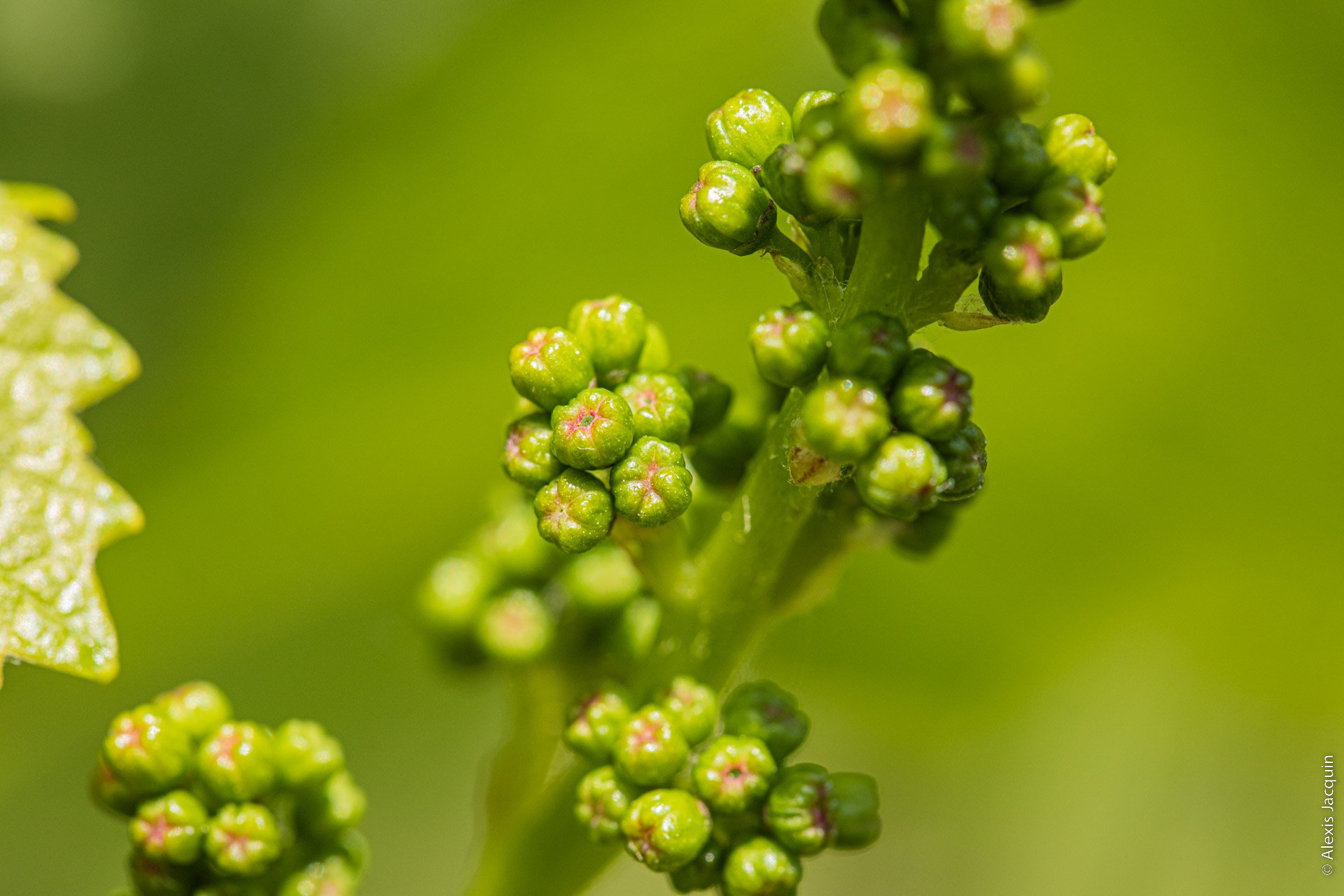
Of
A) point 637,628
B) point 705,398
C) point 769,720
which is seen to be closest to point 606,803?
point 769,720

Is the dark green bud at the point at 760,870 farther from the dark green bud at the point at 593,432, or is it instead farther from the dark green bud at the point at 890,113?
the dark green bud at the point at 890,113

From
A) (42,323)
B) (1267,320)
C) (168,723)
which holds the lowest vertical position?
(168,723)

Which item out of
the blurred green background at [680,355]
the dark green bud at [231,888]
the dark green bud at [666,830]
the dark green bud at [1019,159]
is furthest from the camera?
the blurred green background at [680,355]

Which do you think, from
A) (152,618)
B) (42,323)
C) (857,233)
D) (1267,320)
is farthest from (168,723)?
(1267,320)

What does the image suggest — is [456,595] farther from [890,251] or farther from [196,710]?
[890,251]

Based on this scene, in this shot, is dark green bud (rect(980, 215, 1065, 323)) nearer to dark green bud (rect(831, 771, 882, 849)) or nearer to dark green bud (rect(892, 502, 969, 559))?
dark green bud (rect(892, 502, 969, 559))

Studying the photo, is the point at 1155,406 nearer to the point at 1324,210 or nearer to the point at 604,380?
the point at 1324,210

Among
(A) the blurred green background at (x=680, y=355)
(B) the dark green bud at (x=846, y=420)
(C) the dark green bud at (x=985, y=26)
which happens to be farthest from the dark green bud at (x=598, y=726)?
(A) the blurred green background at (x=680, y=355)
